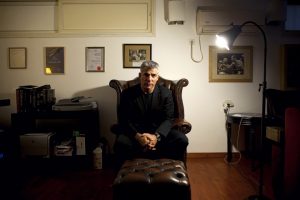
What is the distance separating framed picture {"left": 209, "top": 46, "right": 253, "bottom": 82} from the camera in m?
3.83

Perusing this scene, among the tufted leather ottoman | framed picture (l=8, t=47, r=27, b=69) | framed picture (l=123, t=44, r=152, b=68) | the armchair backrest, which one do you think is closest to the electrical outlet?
the armchair backrest

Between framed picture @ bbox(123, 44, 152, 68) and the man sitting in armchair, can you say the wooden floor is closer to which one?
the man sitting in armchair

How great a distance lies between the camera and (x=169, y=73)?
150 inches

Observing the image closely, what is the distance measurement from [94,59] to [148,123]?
138cm

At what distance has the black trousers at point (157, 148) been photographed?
245 centimetres

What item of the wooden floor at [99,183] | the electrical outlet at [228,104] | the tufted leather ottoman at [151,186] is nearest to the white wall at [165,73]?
the electrical outlet at [228,104]

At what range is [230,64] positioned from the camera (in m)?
3.84

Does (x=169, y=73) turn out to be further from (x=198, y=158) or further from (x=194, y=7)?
(x=198, y=158)

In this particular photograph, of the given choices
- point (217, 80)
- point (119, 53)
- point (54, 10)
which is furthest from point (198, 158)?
point (54, 10)

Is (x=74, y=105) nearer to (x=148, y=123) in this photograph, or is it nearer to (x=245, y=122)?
(x=148, y=123)

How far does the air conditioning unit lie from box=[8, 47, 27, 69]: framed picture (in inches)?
88.1

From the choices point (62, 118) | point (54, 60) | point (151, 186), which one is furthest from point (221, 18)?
point (151, 186)

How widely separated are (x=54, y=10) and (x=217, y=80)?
2.26 metres

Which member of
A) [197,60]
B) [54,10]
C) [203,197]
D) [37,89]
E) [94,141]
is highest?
[54,10]
